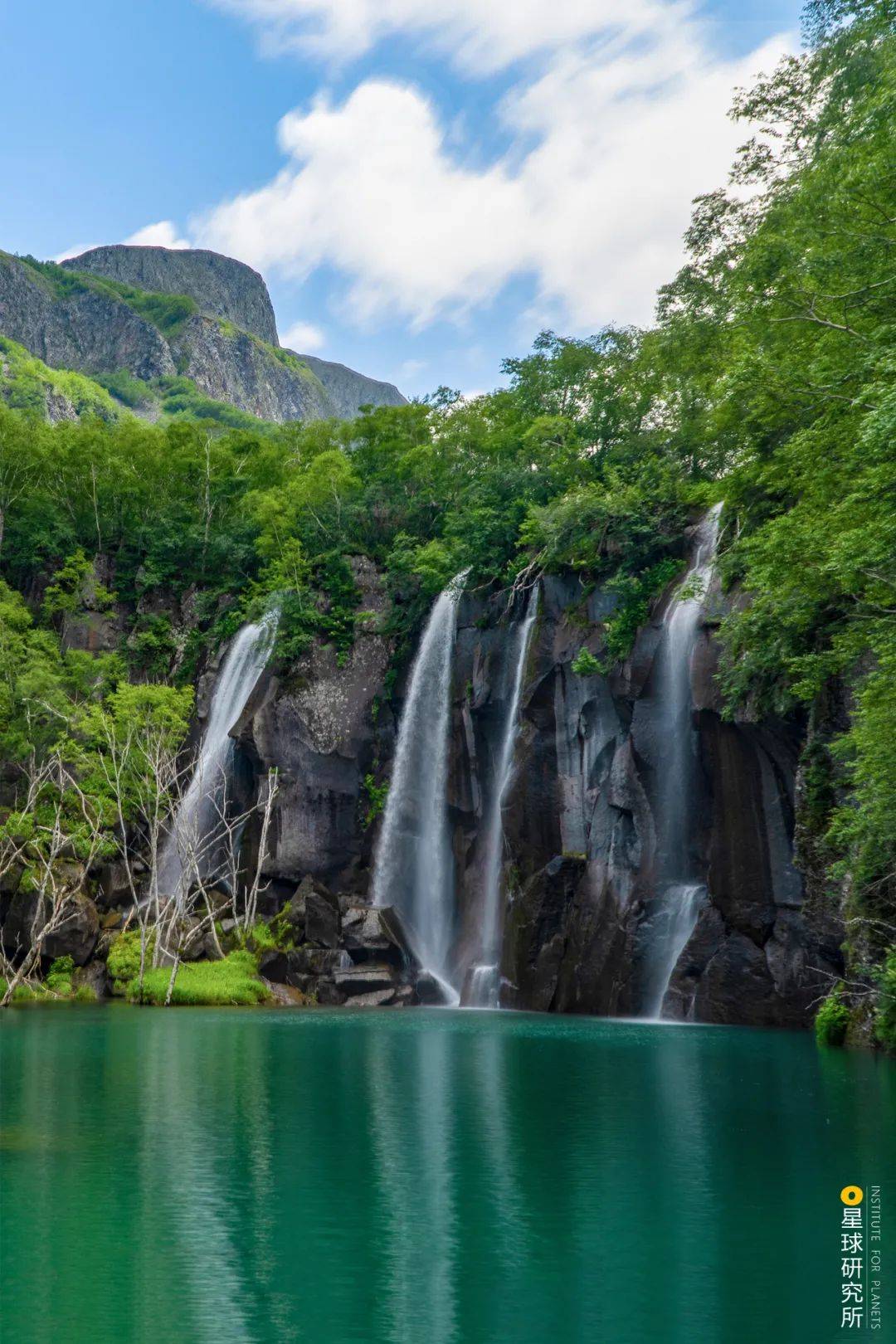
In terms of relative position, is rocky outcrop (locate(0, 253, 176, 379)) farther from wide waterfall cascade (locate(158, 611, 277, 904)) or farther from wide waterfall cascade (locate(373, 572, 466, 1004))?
wide waterfall cascade (locate(373, 572, 466, 1004))

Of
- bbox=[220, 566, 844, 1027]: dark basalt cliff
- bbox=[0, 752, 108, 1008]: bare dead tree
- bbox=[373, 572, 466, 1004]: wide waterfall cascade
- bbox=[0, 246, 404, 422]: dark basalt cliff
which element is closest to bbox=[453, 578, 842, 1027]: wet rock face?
bbox=[220, 566, 844, 1027]: dark basalt cliff

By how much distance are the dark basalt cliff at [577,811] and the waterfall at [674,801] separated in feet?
0.84

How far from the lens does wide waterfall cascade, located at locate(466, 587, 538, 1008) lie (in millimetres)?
29359

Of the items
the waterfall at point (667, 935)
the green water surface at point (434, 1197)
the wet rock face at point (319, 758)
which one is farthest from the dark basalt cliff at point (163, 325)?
the green water surface at point (434, 1197)

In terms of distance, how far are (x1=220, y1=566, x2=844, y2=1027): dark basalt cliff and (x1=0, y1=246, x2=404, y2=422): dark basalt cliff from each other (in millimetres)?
85458

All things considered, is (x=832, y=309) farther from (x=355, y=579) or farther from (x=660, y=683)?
(x=355, y=579)

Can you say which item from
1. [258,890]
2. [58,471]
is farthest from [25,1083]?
[58,471]

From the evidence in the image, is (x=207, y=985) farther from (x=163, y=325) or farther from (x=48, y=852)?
(x=163, y=325)

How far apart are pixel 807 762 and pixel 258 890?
1785 centimetres

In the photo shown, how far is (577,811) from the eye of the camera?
2881cm

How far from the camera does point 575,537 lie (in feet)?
98.8

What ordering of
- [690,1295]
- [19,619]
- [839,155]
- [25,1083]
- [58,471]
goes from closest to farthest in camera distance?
[690,1295], [25,1083], [839,155], [19,619], [58,471]

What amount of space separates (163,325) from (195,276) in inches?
981

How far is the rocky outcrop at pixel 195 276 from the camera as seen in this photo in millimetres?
142500
